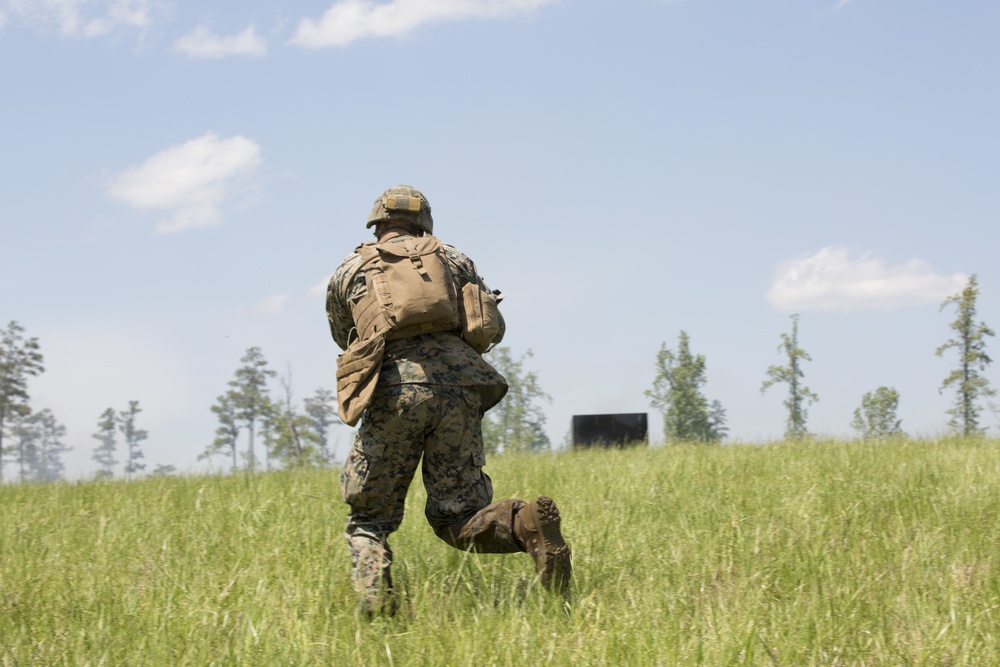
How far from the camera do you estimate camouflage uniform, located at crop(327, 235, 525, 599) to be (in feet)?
15.3

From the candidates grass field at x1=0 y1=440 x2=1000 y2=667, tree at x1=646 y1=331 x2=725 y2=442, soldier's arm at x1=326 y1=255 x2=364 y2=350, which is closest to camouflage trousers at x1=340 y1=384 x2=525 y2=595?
grass field at x1=0 y1=440 x2=1000 y2=667

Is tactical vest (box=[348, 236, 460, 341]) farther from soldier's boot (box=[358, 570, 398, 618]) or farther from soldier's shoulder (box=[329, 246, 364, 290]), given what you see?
soldier's boot (box=[358, 570, 398, 618])

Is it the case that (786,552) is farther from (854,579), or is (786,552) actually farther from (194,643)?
(194,643)

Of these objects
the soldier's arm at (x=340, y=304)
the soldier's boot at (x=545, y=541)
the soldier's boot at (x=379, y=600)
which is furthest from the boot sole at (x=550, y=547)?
the soldier's arm at (x=340, y=304)

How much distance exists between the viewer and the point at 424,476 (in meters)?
4.97

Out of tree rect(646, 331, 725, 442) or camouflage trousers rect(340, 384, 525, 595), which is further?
tree rect(646, 331, 725, 442)

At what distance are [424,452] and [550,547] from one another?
831 millimetres

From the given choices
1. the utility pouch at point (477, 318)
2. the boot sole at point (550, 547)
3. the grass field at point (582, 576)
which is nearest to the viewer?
the grass field at point (582, 576)

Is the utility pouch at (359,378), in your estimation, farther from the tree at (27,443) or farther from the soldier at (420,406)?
the tree at (27,443)

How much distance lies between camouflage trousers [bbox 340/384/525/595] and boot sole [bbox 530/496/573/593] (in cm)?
21

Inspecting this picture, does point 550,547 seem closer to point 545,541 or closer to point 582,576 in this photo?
point 545,541

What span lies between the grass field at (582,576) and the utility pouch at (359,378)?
0.90 m

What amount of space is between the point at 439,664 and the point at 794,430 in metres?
9.31

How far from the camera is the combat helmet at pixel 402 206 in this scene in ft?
16.7
